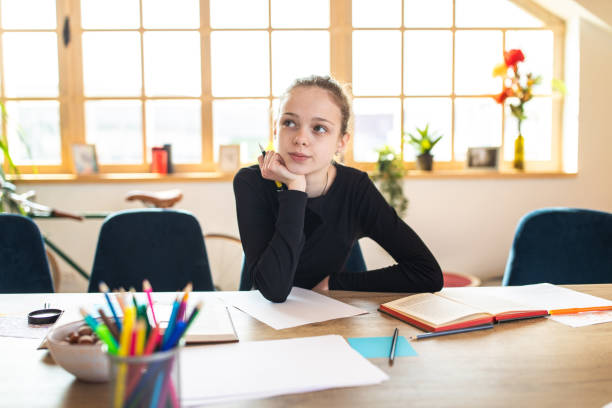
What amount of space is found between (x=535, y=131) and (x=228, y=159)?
215cm

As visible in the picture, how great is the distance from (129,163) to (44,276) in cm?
196

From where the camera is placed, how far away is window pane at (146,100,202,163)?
3.63 meters

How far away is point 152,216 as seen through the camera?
189cm

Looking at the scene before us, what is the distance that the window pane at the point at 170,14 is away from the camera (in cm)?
354

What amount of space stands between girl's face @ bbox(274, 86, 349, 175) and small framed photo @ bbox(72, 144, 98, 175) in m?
2.25

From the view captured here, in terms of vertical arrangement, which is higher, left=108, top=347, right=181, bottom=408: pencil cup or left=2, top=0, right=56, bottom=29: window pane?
left=2, top=0, right=56, bottom=29: window pane

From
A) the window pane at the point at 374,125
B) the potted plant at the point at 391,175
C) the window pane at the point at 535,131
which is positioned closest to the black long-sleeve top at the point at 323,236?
the potted plant at the point at 391,175

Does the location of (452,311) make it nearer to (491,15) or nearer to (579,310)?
(579,310)

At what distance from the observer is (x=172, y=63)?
11.8 ft

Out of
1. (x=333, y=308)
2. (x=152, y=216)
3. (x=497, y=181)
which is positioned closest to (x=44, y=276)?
(x=152, y=216)

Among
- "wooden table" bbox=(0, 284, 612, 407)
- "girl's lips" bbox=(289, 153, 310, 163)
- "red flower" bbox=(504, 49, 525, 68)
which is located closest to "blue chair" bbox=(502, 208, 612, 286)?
"wooden table" bbox=(0, 284, 612, 407)

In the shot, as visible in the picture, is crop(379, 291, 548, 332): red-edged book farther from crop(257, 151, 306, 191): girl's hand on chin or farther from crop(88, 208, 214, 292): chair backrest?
crop(88, 208, 214, 292): chair backrest

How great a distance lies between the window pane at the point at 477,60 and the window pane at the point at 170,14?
178cm

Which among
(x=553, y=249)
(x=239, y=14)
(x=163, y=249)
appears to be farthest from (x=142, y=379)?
(x=239, y=14)
